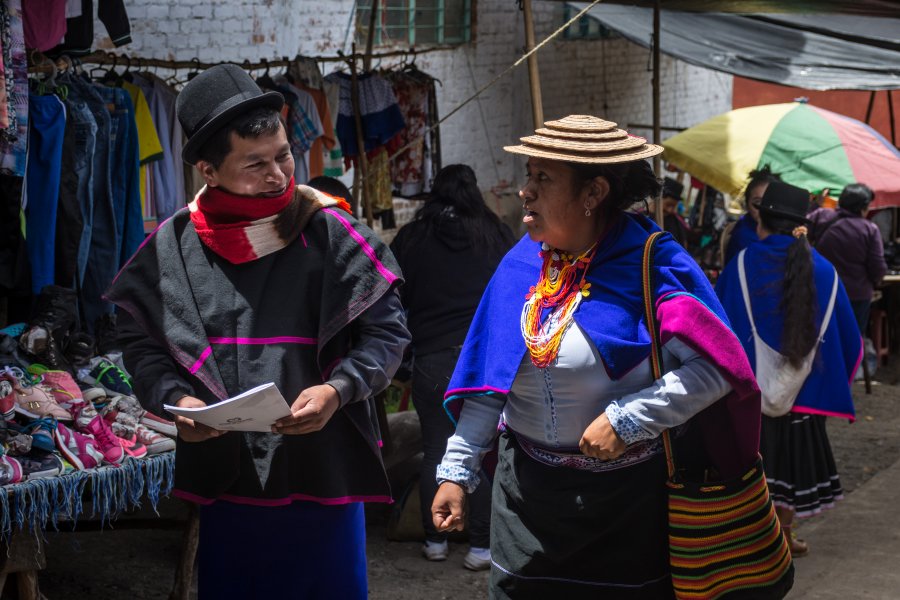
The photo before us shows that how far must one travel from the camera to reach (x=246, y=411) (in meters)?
2.49

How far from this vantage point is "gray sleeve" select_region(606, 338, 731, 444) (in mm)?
2564

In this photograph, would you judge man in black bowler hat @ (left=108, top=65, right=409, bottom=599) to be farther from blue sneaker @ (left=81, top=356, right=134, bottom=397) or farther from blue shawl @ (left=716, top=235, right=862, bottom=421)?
blue shawl @ (left=716, top=235, right=862, bottom=421)

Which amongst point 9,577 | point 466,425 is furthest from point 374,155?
point 466,425

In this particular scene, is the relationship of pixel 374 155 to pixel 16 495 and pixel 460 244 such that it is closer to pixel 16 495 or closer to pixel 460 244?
pixel 460 244

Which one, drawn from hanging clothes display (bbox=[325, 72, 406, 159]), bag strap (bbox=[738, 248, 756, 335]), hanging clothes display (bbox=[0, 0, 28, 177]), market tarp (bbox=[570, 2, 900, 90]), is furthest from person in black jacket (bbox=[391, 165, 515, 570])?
market tarp (bbox=[570, 2, 900, 90])

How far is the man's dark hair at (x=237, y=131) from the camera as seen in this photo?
271 centimetres

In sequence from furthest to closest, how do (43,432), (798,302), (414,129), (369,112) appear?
(414,129)
(369,112)
(798,302)
(43,432)

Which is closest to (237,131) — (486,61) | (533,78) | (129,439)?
(129,439)

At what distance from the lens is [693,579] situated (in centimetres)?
264

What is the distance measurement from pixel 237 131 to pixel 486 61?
7895mm

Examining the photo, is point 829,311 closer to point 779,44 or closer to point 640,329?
point 640,329

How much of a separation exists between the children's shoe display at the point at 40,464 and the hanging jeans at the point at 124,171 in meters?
1.69

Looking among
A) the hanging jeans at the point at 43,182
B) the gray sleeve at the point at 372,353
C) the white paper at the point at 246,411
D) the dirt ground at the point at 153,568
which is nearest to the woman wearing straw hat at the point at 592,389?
the gray sleeve at the point at 372,353

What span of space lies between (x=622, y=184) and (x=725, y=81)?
1303 centimetres
